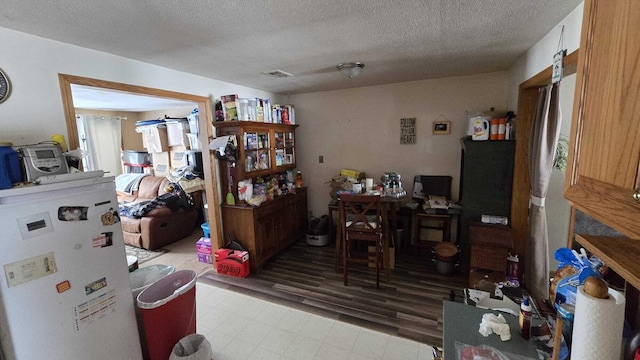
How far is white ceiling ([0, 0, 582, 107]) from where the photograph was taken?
144 centimetres

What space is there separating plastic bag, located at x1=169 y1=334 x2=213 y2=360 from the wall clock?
1907mm

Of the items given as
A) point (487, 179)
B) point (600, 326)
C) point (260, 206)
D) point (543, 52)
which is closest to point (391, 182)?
point (487, 179)

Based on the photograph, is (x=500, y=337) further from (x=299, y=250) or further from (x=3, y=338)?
(x=299, y=250)

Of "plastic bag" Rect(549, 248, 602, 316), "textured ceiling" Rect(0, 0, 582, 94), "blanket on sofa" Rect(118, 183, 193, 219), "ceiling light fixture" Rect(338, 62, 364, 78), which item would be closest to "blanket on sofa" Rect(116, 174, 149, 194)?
"blanket on sofa" Rect(118, 183, 193, 219)

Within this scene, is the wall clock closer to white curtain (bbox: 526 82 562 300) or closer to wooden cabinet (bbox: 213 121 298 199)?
wooden cabinet (bbox: 213 121 298 199)

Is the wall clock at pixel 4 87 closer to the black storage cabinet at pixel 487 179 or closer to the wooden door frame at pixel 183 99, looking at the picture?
the wooden door frame at pixel 183 99

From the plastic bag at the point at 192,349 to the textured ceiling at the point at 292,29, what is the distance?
2.14 meters

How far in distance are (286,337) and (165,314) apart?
37.5 inches

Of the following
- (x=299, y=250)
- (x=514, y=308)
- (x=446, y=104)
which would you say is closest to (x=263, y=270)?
(x=299, y=250)

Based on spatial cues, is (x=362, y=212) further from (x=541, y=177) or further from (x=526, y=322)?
(x=526, y=322)

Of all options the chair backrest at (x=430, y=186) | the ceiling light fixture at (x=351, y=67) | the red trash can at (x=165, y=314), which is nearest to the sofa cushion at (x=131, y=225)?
the red trash can at (x=165, y=314)

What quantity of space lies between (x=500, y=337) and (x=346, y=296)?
5.90ft

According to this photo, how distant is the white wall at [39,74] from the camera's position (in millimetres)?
1593

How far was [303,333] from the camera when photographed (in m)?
2.19
